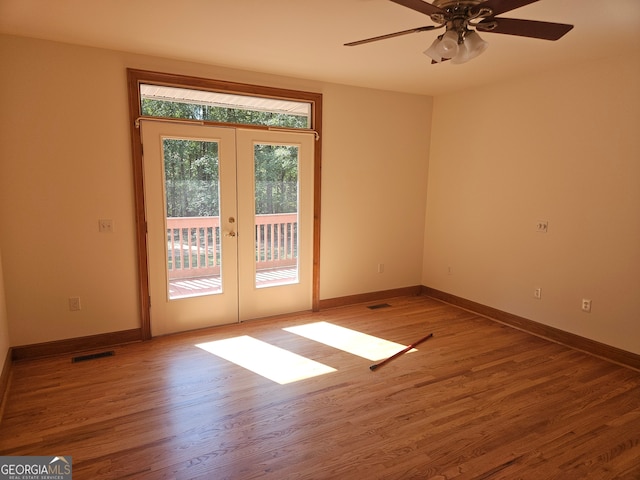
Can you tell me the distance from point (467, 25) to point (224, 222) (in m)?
2.67

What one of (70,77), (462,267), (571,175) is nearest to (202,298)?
(70,77)

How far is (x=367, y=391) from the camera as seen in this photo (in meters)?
2.80

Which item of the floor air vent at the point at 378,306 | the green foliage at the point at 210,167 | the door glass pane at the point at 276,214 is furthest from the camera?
the floor air vent at the point at 378,306

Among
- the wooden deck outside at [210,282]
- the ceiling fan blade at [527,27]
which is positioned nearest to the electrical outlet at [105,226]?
the wooden deck outside at [210,282]

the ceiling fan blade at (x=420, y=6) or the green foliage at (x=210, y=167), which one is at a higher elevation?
the ceiling fan blade at (x=420, y=6)

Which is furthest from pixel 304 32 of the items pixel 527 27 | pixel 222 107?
pixel 527 27

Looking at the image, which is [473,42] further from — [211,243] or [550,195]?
[211,243]

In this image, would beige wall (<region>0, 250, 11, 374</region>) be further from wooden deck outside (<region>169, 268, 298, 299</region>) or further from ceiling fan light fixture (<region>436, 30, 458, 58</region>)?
ceiling fan light fixture (<region>436, 30, 458, 58</region>)

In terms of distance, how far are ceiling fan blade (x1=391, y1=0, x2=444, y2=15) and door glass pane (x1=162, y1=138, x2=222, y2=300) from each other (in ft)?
7.71

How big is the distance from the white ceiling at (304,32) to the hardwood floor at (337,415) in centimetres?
252

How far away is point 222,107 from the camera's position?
12.3 ft

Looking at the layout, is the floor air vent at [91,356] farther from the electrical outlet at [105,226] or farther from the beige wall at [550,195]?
the beige wall at [550,195]

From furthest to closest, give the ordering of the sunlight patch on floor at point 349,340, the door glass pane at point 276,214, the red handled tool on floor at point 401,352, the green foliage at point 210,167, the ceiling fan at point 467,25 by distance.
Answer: the door glass pane at point 276,214 → the green foliage at point 210,167 → the sunlight patch on floor at point 349,340 → the red handled tool on floor at point 401,352 → the ceiling fan at point 467,25

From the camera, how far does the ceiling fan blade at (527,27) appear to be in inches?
77.4
